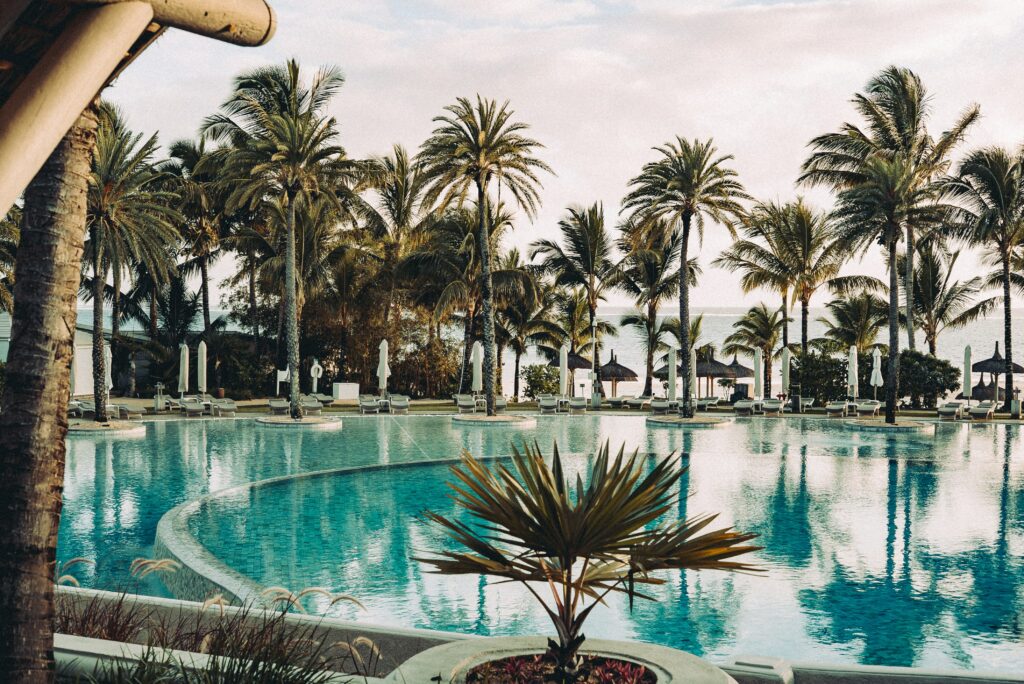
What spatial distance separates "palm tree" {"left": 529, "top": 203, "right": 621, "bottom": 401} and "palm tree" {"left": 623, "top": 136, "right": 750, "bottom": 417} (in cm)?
750

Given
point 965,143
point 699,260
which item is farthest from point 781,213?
point 965,143

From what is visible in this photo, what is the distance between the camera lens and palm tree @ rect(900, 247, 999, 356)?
3656cm

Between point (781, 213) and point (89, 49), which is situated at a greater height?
point (781, 213)

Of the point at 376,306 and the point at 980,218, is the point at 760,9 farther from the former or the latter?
the point at 376,306

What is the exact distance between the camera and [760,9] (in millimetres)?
20844

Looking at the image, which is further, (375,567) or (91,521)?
(91,521)

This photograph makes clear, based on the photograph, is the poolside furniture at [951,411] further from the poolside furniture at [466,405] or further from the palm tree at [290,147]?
the palm tree at [290,147]

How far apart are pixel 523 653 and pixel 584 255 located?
32525 millimetres

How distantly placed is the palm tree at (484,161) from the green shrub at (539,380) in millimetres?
9568

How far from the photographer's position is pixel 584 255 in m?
35.9

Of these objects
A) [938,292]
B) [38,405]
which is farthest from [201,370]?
[938,292]

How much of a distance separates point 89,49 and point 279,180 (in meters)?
22.5

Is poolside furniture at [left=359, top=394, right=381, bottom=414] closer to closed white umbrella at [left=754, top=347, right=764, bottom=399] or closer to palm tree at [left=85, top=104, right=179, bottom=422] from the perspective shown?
palm tree at [left=85, top=104, right=179, bottom=422]

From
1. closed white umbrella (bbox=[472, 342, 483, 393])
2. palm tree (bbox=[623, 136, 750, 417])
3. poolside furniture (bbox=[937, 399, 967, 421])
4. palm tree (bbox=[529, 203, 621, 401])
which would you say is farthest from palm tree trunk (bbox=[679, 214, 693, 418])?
poolside furniture (bbox=[937, 399, 967, 421])
